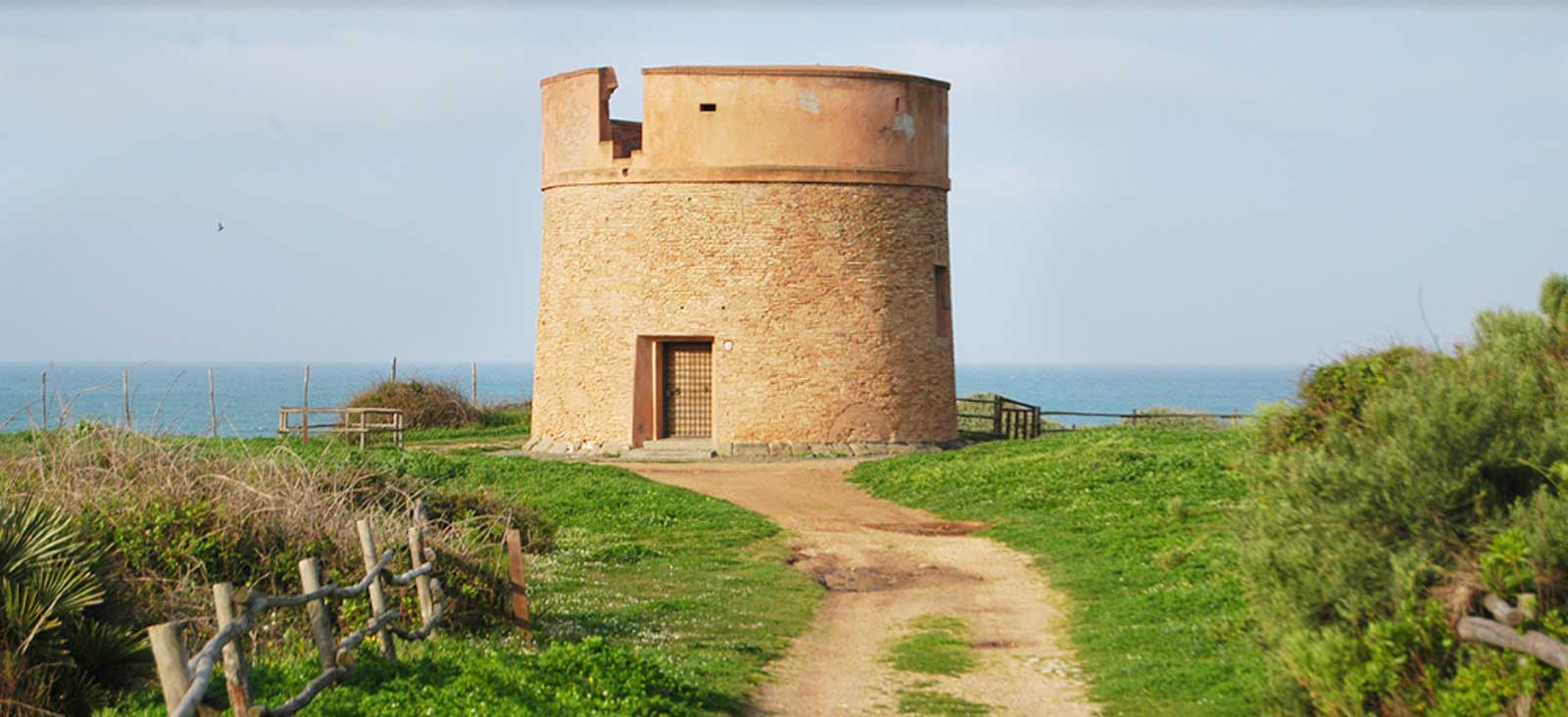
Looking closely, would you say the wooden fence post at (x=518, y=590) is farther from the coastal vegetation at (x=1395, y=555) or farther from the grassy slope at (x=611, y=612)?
the coastal vegetation at (x=1395, y=555)

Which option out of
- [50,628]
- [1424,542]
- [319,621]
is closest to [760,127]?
[50,628]

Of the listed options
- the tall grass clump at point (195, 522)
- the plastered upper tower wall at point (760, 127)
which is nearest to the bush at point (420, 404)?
the plastered upper tower wall at point (760, 127)

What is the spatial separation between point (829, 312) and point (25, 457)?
715 inches

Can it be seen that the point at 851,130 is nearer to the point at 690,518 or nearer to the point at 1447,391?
the point at 690,518

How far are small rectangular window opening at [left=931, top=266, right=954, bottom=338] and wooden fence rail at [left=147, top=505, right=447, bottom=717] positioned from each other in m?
20.6

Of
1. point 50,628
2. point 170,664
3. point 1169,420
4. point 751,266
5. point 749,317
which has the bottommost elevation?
point 50,628

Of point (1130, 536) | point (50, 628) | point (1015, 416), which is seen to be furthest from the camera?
point (1015, 416)

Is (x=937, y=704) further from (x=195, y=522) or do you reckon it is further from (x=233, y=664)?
(x=195, y=522)

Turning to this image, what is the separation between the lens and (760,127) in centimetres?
3005

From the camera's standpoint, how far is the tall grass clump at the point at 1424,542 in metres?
8.02

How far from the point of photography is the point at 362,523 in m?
10.8

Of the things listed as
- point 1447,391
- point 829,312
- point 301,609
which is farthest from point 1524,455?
point 829,312

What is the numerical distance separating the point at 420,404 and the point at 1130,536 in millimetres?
25790

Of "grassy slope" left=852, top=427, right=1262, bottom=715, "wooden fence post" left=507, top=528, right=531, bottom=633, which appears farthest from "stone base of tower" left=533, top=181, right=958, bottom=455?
"wooden fence post" left=507, top=528, right=531, bottom=633
